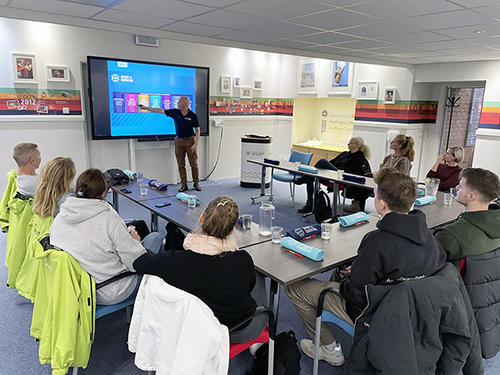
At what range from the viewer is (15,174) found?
2797mm

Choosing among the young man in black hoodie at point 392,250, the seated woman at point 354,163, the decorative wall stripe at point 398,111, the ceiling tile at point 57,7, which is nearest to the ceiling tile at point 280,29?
the ceiling tile at point 57,7

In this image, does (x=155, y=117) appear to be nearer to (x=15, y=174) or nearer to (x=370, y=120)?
(x=15, y=174)

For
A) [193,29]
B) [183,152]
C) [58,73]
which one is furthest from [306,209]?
[58,73]

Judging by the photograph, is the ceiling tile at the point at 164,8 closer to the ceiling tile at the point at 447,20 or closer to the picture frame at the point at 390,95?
the ceiling tile at the point at 447,20

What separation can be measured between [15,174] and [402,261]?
9.03ft

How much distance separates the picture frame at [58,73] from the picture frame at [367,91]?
5104mm

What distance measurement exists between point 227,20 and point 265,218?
2.05 meters

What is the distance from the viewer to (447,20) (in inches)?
128

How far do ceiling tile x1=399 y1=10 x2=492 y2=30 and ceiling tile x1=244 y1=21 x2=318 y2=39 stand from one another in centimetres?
99

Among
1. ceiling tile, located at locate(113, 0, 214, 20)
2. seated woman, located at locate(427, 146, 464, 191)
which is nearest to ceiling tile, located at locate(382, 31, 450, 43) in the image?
seated woman, located at locate(427, 146, 464, 191)

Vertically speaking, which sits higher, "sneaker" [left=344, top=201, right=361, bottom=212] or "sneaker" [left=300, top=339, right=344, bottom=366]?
"sneaker" [left=344, top=201, right=361, bottom=212]

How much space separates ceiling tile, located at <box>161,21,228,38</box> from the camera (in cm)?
373

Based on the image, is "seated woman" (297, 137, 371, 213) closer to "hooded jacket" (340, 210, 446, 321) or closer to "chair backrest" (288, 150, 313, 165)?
"chair backrest" (288, 150, 313, 165)

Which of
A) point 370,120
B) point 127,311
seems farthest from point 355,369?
point 370,120
